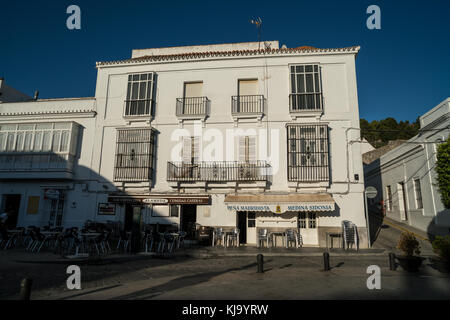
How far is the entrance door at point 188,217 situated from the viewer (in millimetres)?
15388

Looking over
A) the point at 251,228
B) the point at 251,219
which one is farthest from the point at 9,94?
the point at 251,228

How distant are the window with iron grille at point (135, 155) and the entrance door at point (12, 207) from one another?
21.8 ft

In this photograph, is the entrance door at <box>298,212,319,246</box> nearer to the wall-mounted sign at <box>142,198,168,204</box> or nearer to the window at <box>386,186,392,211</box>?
the wall-mounted sign at <box>142,198,168,204</box>

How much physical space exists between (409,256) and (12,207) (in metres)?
20.3

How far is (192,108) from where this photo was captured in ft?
53.7

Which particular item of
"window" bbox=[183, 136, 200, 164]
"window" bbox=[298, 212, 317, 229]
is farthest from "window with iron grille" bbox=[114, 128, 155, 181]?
"window" bbox=[298, 212, 317, 229]

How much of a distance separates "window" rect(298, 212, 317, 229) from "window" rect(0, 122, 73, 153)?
45.0 feet

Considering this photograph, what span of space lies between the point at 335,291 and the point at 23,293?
6.05 m

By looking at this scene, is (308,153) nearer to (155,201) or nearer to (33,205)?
(155,201)

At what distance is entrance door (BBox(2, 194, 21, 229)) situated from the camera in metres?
16.9

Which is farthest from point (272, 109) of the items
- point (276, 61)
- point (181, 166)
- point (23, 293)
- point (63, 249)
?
point (23, 293)

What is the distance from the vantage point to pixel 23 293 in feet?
15.3

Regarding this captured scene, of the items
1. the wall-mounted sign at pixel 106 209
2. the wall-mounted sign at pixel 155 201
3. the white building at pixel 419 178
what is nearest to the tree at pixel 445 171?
the white building at pixel 419 178

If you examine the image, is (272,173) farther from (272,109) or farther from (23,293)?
(23,293)
